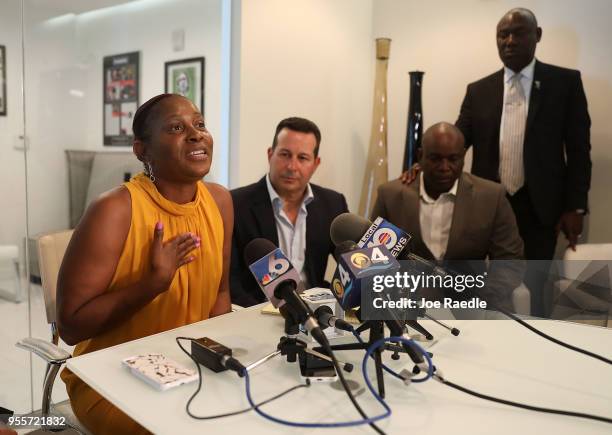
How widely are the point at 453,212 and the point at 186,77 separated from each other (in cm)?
172

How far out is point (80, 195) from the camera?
105 inches

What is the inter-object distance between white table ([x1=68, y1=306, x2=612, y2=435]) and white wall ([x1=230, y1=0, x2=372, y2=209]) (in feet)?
6.59

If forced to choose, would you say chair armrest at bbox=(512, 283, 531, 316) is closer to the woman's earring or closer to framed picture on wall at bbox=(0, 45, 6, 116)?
the woman's earring

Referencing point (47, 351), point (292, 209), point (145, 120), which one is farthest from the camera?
point (292, 209)

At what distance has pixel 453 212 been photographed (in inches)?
88.8

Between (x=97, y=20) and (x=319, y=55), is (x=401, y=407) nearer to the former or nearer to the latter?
(x=97, y=20)

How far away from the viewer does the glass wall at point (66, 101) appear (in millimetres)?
2350

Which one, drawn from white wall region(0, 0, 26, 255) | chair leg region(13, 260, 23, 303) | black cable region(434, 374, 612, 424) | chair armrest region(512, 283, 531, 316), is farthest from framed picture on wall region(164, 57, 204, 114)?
black cable region(434, 374, 612, 424)

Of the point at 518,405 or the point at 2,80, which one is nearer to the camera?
the point at 518,405

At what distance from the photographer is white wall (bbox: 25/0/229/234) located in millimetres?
2404

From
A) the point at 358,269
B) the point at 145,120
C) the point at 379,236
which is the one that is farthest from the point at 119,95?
the point at 358,269

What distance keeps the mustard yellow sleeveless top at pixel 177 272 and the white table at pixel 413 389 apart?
7.9 inches

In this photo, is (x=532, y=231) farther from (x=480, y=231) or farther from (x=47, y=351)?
(x=47, y=351)

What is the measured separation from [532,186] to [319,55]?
1.58 metres
